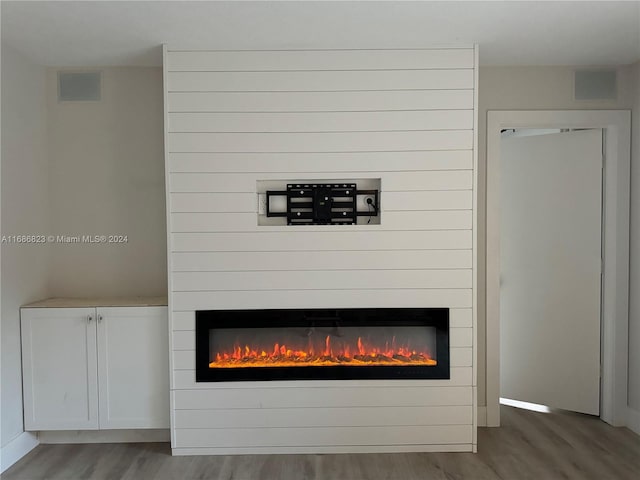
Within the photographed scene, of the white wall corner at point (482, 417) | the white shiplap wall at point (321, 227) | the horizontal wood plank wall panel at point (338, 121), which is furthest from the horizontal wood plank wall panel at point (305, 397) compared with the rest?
the horizontal wood plank wall panel at point (338, 121)

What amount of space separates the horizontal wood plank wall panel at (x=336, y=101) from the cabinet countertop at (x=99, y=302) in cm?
135

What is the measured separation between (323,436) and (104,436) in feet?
5.15

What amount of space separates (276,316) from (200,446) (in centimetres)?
98

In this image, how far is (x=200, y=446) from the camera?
11.2ft

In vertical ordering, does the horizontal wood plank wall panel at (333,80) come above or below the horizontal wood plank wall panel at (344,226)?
above

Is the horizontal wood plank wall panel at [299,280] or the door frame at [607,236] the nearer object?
the horizontal wood plank wall panel at [299,280]

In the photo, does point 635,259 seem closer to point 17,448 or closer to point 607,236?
point 607,236

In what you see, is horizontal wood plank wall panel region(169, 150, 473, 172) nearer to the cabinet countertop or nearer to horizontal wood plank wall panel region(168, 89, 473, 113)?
horizontal wood plank wall panel region(168, 89, 473, 113)

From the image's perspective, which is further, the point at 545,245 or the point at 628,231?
the point at 545,245

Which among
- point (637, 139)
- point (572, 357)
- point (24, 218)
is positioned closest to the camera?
point (24, 218)

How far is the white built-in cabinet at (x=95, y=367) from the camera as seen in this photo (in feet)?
11.5

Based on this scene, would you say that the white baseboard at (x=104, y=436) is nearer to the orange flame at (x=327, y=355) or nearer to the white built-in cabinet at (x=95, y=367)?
the white built-in cabinet at (x=95, y=367)

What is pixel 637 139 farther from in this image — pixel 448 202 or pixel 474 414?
pixel 474 414

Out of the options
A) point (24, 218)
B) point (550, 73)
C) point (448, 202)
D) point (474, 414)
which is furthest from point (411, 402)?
point (24, 218)
